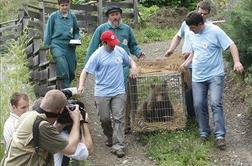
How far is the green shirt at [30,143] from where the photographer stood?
4.85 meters

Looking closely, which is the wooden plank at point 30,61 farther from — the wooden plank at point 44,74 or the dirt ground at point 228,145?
the dirt ground at point 228,145

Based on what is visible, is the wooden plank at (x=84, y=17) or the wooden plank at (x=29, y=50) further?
the wooden plank at (x=84, y=17)

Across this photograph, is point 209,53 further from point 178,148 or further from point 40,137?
point 40,137

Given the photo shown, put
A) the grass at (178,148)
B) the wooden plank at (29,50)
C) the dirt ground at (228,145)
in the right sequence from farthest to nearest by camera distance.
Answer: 1. the wooden plank at (29,50)
2. the dirt ground at (228,145)
3. the grass at (178,148)

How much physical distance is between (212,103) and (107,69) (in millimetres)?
1475

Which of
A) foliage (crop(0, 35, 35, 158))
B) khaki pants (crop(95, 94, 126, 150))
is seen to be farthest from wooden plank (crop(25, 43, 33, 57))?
khaki pants (crop(95, 94, 126, 150))

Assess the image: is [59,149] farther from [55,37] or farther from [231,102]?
[231,102]

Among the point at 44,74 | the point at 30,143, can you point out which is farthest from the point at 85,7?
the point at 30,143

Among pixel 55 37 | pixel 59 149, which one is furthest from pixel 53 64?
pixel 59 149

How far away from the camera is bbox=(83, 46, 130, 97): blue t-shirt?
830 cm

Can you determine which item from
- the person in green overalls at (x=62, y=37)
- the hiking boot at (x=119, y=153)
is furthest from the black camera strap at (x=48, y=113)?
the person in green overalls at (x=62, y=37)

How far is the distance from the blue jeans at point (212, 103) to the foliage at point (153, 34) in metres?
8.57

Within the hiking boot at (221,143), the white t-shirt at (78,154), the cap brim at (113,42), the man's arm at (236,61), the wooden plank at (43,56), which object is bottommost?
the hiking boot at (221,143)

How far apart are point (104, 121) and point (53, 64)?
1536 mm
